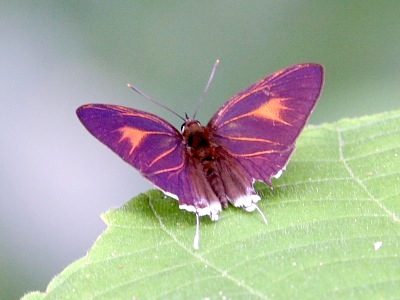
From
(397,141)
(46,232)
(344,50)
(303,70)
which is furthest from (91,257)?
(344,50)

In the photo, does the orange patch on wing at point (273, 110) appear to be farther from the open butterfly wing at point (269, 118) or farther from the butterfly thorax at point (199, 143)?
the butterfly thorax at point (199, 143)

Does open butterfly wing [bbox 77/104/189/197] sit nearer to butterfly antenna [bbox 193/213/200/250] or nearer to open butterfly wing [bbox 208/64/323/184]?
butterfly antenna [bbox 193/213/200/250]

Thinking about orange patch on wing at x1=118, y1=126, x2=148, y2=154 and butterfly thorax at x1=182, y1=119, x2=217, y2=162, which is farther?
butterfly thorax at x1=182, y1=119, x2=217, y2=162

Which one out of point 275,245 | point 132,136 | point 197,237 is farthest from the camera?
point 132,136

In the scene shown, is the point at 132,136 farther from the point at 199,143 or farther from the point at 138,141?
the point at 199,143

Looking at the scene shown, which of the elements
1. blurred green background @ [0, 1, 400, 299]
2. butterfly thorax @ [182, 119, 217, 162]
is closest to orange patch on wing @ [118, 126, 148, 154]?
butterfly thorax @ [182, 119, 217, 162]

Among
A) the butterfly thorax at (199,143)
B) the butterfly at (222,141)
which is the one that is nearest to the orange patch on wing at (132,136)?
the butterfly at (222,141)

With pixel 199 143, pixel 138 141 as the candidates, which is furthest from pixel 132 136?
pixel 199 143

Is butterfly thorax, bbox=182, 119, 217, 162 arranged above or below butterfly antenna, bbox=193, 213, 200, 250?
above
